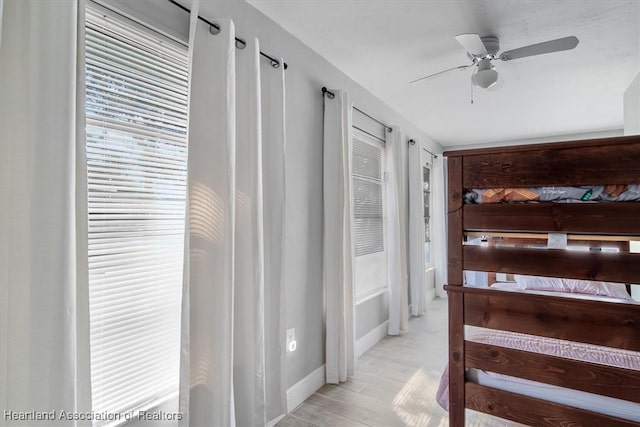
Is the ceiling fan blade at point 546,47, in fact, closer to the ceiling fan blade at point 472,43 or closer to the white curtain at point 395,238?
the ceiling fan blade at point 472,43

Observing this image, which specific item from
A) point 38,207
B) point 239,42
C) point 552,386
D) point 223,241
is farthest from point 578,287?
point 38,207

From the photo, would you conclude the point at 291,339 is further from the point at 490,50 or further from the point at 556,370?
the point at 490,50

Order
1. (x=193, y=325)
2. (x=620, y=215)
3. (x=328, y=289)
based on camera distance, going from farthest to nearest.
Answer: (x=328, y=289)
(x=193, y=325)
(x=620, y=215)

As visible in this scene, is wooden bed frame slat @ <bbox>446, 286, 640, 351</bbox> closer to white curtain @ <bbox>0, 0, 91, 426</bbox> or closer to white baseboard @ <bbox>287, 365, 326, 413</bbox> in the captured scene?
white baseboard @ <bbox>287, 365, 326, 413</bbox>

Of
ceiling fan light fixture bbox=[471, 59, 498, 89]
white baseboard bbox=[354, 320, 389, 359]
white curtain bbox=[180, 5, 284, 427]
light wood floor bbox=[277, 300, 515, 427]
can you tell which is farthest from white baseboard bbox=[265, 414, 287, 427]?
ceiling fan light fixture bbox=[471, 59, 498, 89]

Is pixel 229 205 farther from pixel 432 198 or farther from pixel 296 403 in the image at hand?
pixel 432 198

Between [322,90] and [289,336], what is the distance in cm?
202

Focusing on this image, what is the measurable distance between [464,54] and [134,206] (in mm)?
2705

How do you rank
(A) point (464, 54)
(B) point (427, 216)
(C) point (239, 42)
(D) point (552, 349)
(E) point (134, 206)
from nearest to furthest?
(E) point (134, 206), (D) point (552, 349), (C) point (239, 42), (A) point (464, 54), (B) point (427, 216)

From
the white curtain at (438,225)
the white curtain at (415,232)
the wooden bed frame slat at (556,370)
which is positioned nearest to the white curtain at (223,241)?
the wooden bed frame slat at (556,370)

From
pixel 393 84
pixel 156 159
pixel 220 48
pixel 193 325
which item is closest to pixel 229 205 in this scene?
pixel 156 159

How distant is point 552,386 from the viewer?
165cm

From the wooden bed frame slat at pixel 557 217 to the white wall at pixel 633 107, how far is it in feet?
8.50

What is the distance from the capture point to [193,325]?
1642 mm
